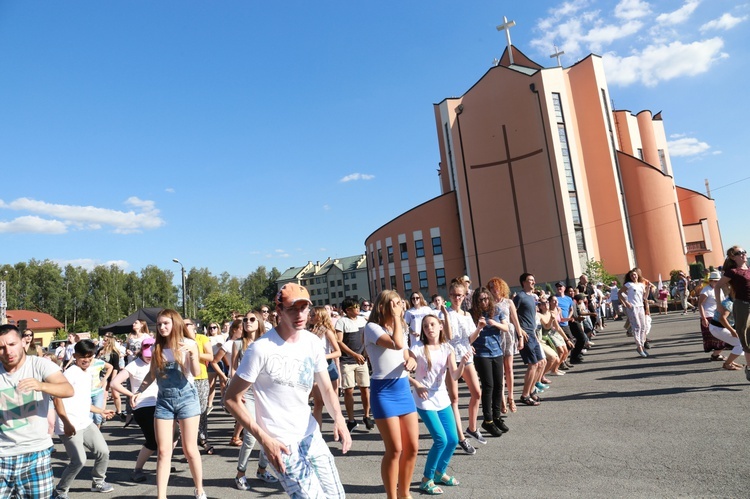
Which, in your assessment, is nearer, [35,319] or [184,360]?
[184,360]

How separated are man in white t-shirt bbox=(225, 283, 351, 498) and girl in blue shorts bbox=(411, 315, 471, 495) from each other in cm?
181

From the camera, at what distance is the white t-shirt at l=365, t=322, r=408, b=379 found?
4.36 metres

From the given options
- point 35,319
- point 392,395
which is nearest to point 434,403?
point 392,395

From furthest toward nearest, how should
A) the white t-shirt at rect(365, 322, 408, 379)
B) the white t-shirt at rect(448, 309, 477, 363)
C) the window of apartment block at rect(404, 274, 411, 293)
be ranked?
the window of apartment block at rect(404, 274, 411, 293) → the white t-shirt at rect(448, 309, 477, 363) → the white t-shirt at rect(365, 322, 408, 379)

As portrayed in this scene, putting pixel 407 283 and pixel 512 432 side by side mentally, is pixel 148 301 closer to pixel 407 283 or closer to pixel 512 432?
pixel 407 283

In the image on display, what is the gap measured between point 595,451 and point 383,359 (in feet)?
8.98

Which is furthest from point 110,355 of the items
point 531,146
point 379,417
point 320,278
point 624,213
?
point 320,278

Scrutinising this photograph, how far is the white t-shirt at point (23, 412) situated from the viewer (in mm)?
3689

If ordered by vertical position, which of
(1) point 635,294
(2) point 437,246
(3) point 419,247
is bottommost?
(1) point 635,294

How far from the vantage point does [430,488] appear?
470cm

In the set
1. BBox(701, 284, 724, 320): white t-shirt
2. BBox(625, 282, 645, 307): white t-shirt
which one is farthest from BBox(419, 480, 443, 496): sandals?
BBox(625, 282, 645, 307): white t-shirt

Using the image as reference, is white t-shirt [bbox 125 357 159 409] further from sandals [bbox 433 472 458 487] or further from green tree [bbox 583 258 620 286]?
green tree [bbox 583 258 620 286]

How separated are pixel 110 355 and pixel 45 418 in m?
11.9

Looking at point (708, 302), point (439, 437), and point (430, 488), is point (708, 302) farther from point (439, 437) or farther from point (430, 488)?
point (430, 488)
